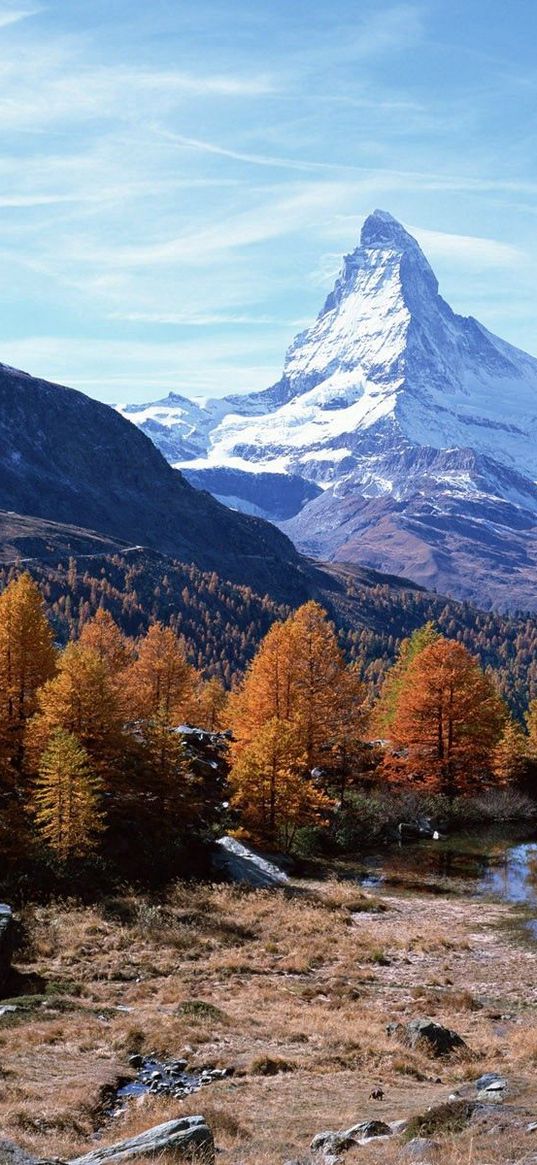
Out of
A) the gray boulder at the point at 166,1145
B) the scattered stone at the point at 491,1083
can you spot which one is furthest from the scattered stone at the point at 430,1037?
the gray boulder at the point at 166,1145

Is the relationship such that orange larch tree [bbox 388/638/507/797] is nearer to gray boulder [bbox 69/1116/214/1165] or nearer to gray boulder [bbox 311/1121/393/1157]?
gray boulder [bbox 311/1121/393/1157]

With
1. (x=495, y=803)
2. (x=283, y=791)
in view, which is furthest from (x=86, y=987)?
(x=495, y=803)

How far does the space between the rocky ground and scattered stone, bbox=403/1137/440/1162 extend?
0.14ft

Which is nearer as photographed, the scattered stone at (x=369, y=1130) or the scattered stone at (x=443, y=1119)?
the scattered stone at (x=443, y=1119)

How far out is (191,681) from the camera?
9481 centimetres

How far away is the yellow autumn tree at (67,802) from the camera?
45281mm

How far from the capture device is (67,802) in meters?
45.9

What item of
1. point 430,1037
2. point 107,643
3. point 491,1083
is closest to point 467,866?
point 430,1037

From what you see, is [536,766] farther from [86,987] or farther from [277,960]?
[86,987]

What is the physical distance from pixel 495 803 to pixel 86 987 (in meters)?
49.1

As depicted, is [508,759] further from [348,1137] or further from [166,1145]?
[166,1145]

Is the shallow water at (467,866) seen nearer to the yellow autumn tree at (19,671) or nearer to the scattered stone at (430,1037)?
the yellow autumn tree at (19,671)

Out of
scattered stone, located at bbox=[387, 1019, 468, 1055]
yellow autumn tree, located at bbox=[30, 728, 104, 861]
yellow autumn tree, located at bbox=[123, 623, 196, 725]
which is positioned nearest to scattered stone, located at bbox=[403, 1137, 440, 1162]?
scattered stone, located at bbox=[387, 1019, 468, 1055]

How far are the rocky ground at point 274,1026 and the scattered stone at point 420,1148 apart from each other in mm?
43
